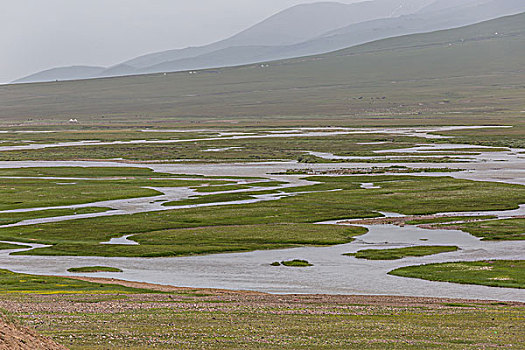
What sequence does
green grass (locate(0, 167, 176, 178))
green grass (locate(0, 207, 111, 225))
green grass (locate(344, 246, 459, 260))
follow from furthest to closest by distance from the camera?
green grass (locate(0, 167, 176, 178)) < green grass (locate(0, 207, 111, 225)) < green grass (locate(344, 246, 459, 260))

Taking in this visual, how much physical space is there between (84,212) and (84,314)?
38.5 meters

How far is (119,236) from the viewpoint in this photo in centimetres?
5475

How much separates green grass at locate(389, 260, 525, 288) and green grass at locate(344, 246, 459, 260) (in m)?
3.42

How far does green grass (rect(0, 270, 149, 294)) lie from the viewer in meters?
35.8

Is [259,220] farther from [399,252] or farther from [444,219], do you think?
[399,252]

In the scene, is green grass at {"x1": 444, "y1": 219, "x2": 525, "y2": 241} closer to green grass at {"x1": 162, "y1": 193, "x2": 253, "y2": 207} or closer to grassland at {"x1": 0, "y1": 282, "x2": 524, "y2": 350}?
grassland at {"x1": 0, "y1": 282, "x2": 524, "y2": 350}

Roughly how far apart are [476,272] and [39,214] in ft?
125

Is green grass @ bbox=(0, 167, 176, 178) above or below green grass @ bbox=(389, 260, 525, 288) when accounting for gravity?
above

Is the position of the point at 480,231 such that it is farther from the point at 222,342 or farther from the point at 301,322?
the point at 222,342

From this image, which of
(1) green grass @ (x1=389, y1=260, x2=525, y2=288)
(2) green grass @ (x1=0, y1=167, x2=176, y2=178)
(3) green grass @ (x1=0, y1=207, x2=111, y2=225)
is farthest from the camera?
(2) green grass @ (x1=0, y1=167, x2=176, y2=178)

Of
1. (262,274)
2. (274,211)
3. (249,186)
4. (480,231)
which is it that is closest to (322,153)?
(249,186)

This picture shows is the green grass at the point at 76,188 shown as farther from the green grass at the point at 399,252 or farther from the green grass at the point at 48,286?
the green grass at the point at 399,252

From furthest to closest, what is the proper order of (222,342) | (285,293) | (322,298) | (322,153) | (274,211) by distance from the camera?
1. (322,153)
2. (274,211)
3. (285,293)
4. (322,298)
5. (222,342)

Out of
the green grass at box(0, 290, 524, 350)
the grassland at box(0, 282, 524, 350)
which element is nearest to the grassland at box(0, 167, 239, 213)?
the green grass at box(0, 290, 524, 350)
